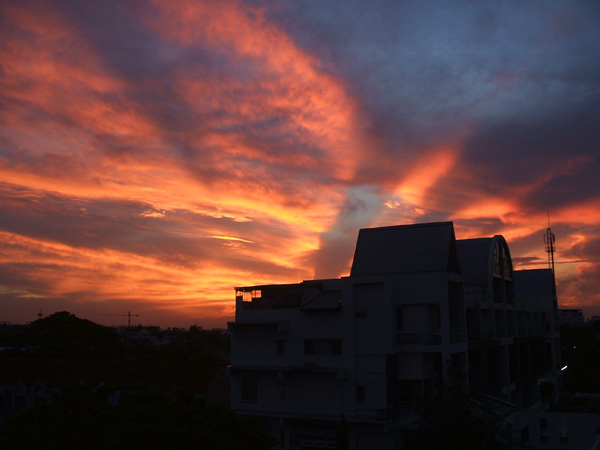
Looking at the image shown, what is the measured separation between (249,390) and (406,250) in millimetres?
15067

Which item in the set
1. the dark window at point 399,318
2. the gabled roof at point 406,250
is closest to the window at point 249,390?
the gabled roof at point 406,250

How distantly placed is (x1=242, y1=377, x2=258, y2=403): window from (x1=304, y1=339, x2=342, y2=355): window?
5091 mm

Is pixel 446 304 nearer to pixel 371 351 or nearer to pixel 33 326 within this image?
pixel 371 351

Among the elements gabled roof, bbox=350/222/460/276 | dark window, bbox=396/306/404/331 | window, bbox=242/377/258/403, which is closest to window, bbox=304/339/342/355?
dark window, bbox=396/306/404/331

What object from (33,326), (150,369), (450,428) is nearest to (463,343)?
(450,428)

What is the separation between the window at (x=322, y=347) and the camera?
37.7 m

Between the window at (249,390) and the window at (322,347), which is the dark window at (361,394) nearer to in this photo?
the window at (322,347)

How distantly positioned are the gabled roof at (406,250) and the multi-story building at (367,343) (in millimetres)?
74

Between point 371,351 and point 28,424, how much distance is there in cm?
2000

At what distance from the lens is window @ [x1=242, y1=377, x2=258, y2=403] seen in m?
40.8

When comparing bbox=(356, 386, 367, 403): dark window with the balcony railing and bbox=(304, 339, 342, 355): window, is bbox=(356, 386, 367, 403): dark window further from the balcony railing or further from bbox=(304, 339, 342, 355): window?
the balcony railing

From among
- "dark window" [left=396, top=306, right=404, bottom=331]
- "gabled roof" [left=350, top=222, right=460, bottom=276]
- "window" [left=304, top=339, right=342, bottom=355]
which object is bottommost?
"window" [left=304, top=339, right=342, bottom=355]

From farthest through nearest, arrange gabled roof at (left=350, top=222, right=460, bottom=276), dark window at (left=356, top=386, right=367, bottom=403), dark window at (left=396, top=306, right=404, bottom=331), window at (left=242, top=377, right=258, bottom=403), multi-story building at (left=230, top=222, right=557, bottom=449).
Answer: window at (left=242, top=377, right=258, bottom=403), gabled roof at (left=350, top=222, right=460, bottom=276), dark window at (left=396, top=306, right=404, bottom=331), dark window at (left=356, top=386, right=367, bottom=403), multi-story building at (left=230, top=222, right=557, bottom=449)

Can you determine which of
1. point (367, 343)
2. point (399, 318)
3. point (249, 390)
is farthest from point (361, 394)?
point (249, 390)
